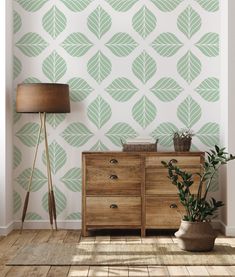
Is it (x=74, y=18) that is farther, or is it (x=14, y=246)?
(x=74, y=18)

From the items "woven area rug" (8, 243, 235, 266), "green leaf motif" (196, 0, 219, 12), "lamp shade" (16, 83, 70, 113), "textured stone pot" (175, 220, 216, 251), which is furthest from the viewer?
"green leaf motif" (196, 0, 219, 12)

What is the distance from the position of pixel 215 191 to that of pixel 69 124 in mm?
1446

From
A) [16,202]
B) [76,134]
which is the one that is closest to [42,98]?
[76,134]

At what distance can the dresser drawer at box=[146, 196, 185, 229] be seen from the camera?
510 centimetres

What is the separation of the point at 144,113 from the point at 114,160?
2.05 feet

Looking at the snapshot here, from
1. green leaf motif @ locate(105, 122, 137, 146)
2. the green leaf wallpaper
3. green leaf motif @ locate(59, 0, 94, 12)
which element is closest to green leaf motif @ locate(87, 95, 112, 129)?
the green leaf wallpaper

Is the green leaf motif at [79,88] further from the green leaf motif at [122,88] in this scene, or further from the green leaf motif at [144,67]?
the green leaf motif at [144,67]

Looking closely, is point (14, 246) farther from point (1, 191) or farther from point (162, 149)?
point (162, 149)

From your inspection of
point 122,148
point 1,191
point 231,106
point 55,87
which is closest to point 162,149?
point 122,148

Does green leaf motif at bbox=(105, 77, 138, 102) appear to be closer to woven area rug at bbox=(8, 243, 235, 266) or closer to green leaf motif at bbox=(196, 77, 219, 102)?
green leaf motif at bbox=(196, 77, 219, 102)

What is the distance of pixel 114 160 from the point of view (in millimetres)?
5113

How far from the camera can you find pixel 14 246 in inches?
183

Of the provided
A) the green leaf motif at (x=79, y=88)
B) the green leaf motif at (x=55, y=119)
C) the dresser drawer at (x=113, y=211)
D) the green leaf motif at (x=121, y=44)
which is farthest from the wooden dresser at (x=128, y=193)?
the green leaf motif at (x=121, y=44)

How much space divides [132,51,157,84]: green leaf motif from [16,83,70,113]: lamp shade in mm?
755
